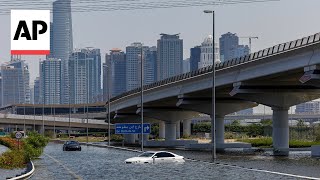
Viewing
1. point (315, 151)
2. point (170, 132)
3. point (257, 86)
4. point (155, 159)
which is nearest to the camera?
point (155, 159)

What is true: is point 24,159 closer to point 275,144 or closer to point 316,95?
point 275,144

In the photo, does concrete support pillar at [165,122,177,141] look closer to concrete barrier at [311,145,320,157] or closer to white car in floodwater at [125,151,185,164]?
concrete barrier at [311,145,320,157]

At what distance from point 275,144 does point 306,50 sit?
59.7 ft

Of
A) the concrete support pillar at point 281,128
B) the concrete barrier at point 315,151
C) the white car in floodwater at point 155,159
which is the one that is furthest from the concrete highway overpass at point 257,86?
the white car in floodwater at point 155,159

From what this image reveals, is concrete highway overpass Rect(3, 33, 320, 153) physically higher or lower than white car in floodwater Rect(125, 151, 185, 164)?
higher

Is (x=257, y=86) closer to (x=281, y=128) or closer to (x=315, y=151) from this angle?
(x=281, y=128)

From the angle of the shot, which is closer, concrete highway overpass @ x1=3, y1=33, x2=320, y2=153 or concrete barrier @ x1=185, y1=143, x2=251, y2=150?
concrete highway overpass @ x1=3, y1=33, x2=320, y2=153

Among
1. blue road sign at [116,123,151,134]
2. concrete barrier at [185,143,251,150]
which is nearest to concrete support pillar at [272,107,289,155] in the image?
blue road sign at [116,123,151,134]

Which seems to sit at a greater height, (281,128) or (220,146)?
(281,128)

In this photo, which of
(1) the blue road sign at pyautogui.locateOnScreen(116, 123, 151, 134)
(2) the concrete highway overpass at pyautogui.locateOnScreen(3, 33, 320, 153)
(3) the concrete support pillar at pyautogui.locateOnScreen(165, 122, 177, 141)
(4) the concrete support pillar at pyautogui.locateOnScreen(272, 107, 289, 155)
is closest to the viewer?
(2) the concrete highway overpass at pyautogui.locateOnScreen(3, 33, 320, 153)

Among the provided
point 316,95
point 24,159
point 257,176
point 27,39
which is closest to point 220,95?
point 316,95

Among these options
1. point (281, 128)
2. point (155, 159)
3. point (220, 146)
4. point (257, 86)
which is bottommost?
point (220, 146)

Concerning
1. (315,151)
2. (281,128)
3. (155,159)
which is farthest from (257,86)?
(155,159)

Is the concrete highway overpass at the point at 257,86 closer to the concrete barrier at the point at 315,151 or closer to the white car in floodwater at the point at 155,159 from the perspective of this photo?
the concrete barrier at the point at 315,151
